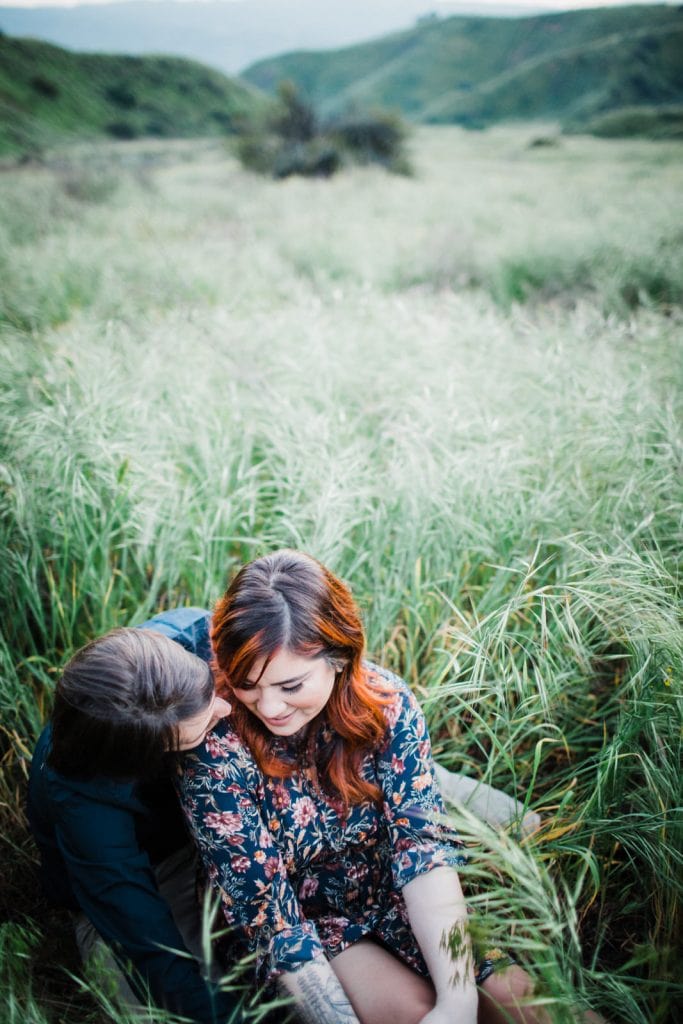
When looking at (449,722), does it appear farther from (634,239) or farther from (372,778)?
(634,239)

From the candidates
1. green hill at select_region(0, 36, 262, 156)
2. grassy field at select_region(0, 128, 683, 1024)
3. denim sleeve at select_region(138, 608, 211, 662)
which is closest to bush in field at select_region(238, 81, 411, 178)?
green hill at select_region(0, 36, 262, 156)

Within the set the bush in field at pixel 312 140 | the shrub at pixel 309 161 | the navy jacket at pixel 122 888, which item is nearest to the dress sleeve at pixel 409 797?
the navy jacket at pixel 122 888

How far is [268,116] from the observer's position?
556 inches

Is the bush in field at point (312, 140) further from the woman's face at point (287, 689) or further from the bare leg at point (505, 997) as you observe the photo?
the bare leg at point (505, 997)

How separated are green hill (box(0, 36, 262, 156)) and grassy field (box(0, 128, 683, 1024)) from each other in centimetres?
2318

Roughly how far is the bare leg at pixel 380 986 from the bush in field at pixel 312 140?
586 inches

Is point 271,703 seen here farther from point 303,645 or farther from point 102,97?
point 102,97

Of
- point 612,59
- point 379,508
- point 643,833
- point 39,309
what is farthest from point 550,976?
point 612,59

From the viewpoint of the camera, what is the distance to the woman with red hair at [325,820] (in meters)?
1.15


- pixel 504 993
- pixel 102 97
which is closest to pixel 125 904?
pixel 504 993

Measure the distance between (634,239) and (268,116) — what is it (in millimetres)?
12358

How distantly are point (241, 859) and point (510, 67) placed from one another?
6962 cm

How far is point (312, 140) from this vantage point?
1391cm

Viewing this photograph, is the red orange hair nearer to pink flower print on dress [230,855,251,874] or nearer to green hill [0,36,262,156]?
pink flower print on dress [230,855,251,874]
